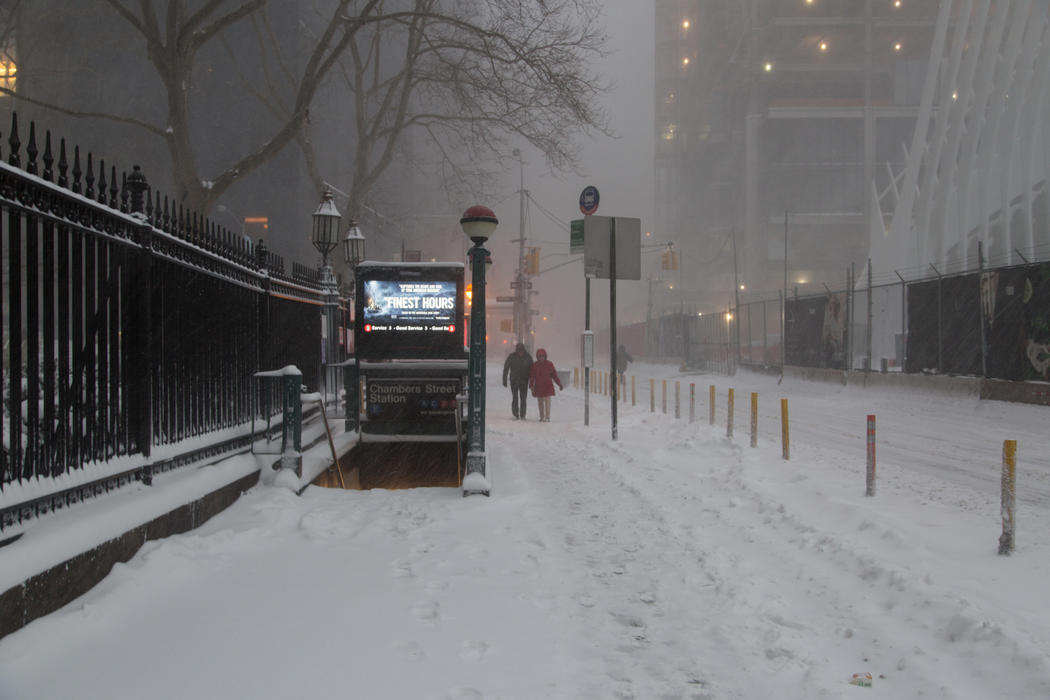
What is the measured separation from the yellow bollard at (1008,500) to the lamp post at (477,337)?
481cm

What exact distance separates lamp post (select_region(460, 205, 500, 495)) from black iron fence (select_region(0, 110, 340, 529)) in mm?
2441

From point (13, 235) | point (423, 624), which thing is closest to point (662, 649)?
point (423, 624)

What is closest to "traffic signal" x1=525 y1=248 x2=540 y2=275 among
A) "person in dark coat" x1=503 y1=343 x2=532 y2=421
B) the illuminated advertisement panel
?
"person in dark coat" x1=503 y1=343 x2=532 y2=421

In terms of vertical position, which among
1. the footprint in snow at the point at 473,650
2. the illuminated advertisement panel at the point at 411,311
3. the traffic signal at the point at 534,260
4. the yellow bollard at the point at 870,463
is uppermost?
the traffic signal at the point at 534,260

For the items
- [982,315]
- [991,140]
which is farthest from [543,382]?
[991,140]

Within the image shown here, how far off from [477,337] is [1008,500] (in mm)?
5276

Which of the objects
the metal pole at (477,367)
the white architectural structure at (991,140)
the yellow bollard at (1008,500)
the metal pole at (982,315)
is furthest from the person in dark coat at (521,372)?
the white architectural structure at (991,140)

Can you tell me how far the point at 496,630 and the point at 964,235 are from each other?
1527 inches

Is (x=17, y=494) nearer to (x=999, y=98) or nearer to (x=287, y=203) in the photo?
(x=287, y=203)

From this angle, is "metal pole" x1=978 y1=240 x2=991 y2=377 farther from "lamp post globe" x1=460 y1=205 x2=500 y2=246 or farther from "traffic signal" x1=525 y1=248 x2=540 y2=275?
"traffic signal" x1=525 y1=248 x2=540 y2=275

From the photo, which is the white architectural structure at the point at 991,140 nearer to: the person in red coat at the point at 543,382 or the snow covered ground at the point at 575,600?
the person in red coat at the point at 543,382

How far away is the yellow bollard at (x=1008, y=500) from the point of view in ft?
18.5

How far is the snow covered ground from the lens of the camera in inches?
144

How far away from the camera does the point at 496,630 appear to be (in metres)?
4.32
